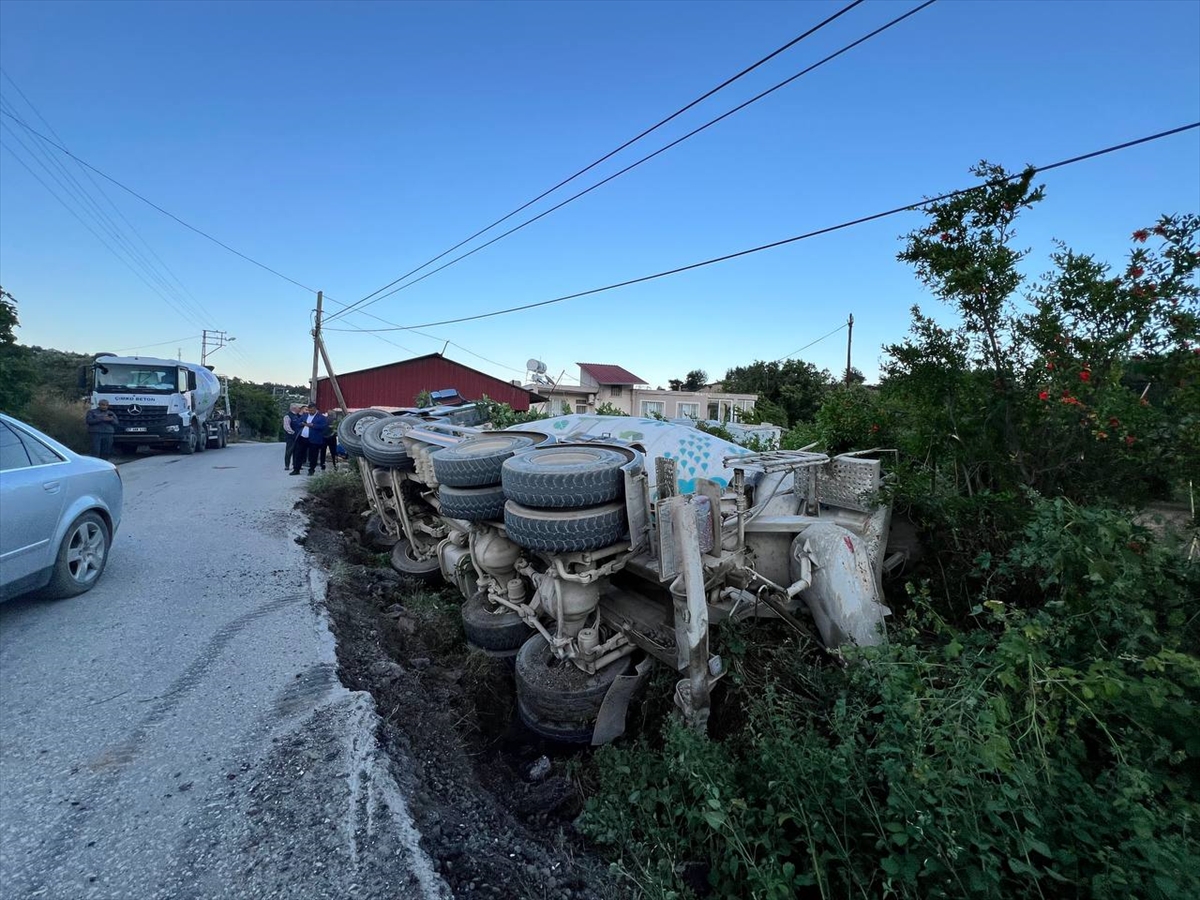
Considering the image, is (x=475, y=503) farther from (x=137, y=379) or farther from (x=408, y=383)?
(x=408, y=383)

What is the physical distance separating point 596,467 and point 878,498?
1.93 meters

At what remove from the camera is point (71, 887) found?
1.76 meters

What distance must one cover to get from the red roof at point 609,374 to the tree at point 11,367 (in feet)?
92.2

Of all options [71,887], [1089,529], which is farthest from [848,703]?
[71,887]

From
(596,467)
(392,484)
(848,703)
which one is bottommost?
(848,703)

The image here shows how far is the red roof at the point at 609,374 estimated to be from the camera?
37.1m

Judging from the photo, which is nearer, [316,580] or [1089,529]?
[1089,529]

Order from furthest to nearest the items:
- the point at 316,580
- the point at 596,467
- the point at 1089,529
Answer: the point at 316,580
the point at 596,467
the point at 1089,529

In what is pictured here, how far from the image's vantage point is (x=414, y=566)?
20.8ft

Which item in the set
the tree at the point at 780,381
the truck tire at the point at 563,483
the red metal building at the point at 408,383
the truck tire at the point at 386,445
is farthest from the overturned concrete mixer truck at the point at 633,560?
the red metal building at the point at 408,383

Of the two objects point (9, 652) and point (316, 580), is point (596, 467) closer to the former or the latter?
point (316, 580)

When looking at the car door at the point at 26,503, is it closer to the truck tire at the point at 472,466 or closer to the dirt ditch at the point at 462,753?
the dirt ditch at the point at 462,753

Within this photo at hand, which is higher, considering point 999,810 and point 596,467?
point 596,467

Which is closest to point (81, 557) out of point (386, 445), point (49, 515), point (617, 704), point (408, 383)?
point (49, 515)
